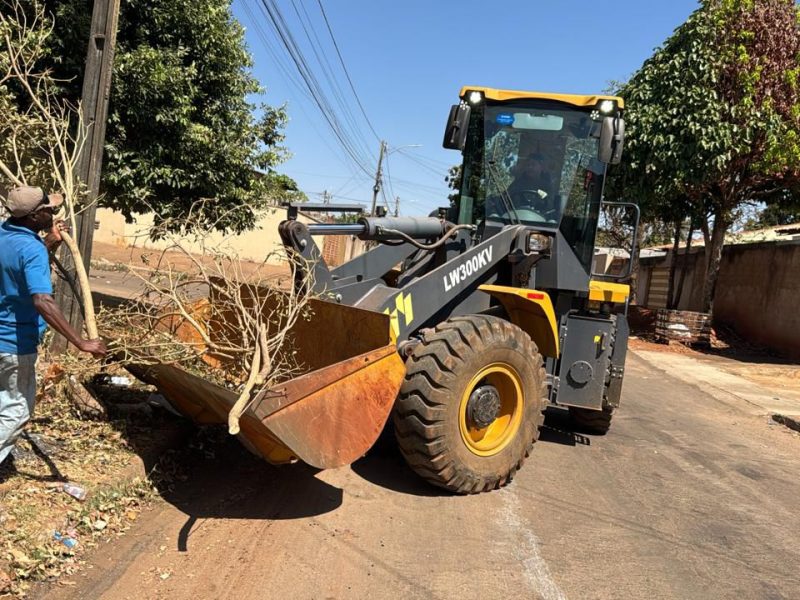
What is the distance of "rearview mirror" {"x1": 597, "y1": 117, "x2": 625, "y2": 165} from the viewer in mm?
5375

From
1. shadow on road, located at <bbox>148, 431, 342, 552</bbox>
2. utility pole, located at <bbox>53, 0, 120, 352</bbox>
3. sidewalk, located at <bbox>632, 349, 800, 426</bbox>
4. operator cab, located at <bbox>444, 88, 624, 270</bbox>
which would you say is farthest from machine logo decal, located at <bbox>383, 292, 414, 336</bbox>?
sidewalk, located at <bbox>632, 349, 800, 426</bbox>

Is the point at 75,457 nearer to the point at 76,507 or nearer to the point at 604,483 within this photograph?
the point at 76,507

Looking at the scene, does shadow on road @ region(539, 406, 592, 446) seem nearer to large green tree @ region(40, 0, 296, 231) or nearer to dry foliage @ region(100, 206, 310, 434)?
dry foliage @ region(100, 206, 310, 434)

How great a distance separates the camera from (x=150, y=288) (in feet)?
14.5

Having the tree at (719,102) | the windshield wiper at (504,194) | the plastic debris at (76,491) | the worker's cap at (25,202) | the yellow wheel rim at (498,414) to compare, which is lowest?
the plastic debris at (76,491)

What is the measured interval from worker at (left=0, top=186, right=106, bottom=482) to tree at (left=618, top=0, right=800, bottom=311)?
1347cm

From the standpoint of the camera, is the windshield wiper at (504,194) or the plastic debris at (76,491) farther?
the windshield wiper at (504,194)

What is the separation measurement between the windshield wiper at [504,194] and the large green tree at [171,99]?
8.70ft

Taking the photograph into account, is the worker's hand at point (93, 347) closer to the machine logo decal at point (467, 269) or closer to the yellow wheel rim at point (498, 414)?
the yellow wheel rim at point (498, 414)

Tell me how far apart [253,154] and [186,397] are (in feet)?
18.3

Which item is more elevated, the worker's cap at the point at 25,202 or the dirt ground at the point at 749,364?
the worker's cap at the point at 25,202

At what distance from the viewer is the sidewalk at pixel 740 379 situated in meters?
9.63

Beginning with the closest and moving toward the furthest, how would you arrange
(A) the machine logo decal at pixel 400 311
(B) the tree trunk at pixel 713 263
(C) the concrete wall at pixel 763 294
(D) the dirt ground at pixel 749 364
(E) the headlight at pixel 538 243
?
1. (A) the machine logo decal at pixel 400 311
2. (E) the headlight at pixel 538 243
3. (D) the dirt ground at pixel 749 364
4. (C) the concrete wall at pixel 763 294
5. (B) the tree trunk at pixel 713 263

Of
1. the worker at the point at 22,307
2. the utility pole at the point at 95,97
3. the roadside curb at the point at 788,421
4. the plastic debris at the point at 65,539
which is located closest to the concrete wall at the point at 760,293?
the roadside curb at the point at 788,421
